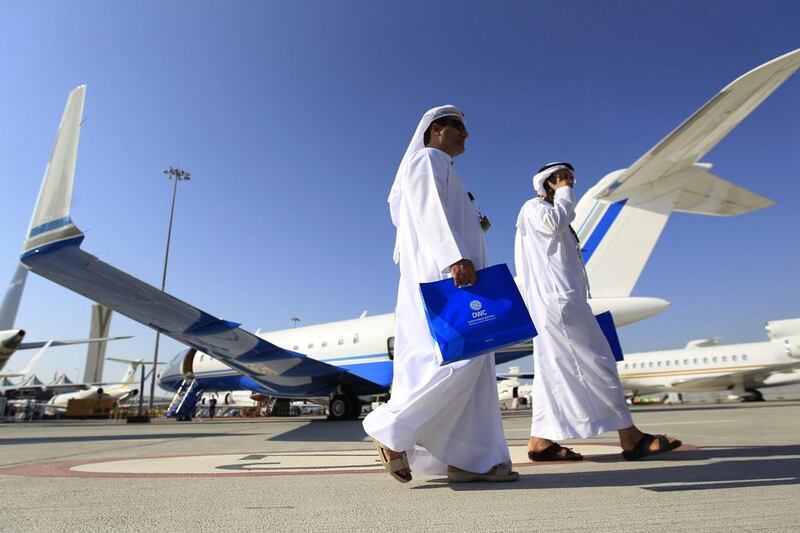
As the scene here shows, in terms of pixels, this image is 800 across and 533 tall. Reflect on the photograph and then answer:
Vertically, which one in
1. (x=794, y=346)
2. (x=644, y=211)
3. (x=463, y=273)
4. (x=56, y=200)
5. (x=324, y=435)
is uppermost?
(x=644, y=211)

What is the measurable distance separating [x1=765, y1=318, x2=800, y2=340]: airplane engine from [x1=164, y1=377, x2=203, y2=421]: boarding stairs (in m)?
22.2

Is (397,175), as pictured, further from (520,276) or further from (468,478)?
(468,478)

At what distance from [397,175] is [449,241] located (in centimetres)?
79

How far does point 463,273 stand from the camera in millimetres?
2453

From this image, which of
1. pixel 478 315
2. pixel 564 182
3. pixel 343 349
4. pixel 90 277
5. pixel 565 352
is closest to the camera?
pixel 478 315

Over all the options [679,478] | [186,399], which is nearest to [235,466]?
[679,478]

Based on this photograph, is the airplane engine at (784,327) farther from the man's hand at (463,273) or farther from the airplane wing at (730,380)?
the man's hand at (463,273)

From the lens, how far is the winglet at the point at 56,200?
5902 mm

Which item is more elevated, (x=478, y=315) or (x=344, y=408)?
(x=478, y=315)

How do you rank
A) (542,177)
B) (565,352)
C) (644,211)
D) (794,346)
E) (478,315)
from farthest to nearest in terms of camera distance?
(794,346), (644,211), (542,177), (565,352), (478,315)

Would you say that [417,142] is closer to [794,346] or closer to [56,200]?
[56,200]

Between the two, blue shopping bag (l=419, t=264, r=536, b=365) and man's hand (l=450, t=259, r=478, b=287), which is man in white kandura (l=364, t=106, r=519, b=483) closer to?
man's hand (l=450, t=259, r=478, b=287)

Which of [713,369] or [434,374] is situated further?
[713,369]

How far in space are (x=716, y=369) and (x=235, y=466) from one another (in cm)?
3100
